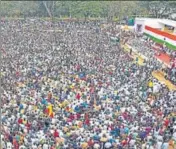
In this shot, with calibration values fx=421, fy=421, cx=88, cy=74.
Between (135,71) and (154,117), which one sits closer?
(154,117)

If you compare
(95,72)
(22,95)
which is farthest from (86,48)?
(22,95)

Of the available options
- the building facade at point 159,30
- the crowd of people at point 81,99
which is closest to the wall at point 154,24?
the building facade at point 159,30

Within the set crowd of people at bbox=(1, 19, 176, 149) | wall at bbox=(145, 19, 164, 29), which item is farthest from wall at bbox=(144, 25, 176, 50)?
crowd of people at bbox=(1, 19, 176, 149)

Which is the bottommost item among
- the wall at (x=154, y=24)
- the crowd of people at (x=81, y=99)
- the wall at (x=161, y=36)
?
the crowd of people at (x=81, y=99)

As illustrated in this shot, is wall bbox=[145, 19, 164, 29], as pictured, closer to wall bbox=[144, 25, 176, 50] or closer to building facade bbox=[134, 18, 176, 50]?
building facade bbox=[134, 18, 176, 50]

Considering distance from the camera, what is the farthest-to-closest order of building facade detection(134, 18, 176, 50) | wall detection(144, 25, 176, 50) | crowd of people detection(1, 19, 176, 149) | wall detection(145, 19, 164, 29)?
1. wall detection(145, 19, 164, 29)
2. building facade detection(134, 18, 176, 50)
3. wall detection(144, 25, 176, 50)
4. crowd of people detection(1, 19, 176, 149)

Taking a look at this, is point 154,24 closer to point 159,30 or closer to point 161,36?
point 159,30

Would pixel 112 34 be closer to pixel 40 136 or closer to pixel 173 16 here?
pixel 173 16

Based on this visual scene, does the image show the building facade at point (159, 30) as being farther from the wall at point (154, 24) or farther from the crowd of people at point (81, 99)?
the crowd of people at point (81, 99)
